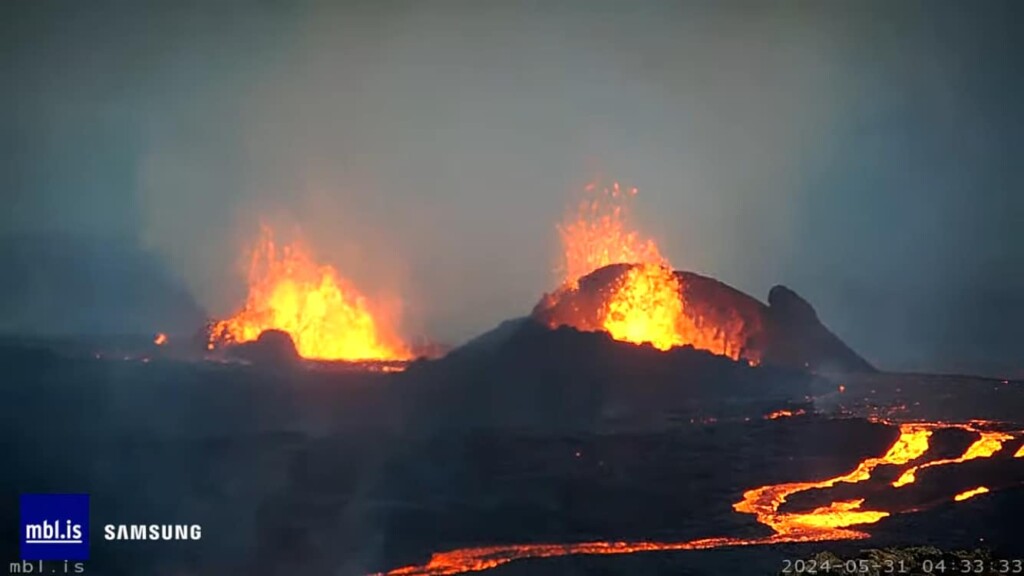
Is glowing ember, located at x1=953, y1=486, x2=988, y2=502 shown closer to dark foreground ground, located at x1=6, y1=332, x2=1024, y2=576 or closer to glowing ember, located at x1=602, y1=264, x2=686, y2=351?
dark foreground ground, located at x1=6, y1=332, x2=1024, y2=576

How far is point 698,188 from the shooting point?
19.5 ft

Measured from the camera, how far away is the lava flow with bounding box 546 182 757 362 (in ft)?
19.3

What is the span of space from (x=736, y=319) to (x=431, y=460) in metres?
1.69

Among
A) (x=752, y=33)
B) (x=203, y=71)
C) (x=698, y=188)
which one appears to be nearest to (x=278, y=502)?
(x=203, y=71)

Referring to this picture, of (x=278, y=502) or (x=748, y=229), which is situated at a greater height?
(x=748, y=229)

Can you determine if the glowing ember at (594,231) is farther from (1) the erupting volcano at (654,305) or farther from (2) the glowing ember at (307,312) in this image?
(2) the glowing ember at (307,312)

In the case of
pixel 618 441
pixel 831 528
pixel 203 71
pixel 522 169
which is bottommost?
pixel 831 528

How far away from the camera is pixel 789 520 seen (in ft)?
19.2

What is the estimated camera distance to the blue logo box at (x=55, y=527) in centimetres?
564

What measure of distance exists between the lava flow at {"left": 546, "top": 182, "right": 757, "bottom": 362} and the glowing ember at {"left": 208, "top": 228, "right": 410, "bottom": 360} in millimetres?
918

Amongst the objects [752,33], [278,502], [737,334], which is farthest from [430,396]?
[752,33]

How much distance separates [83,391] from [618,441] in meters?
2.66

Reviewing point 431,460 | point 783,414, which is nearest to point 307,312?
point 431,460

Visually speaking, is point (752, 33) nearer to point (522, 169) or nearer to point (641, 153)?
point (641, 153)
